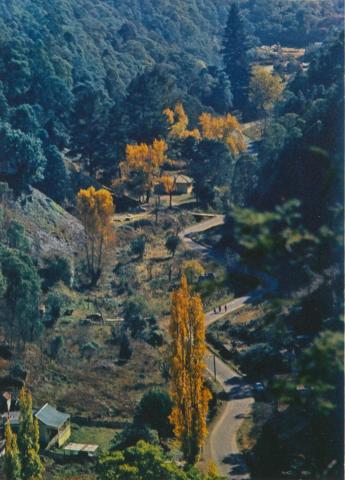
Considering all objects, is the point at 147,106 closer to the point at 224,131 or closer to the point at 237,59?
the point at 224,131

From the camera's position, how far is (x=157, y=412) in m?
33.3

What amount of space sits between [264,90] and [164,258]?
36.5 metres

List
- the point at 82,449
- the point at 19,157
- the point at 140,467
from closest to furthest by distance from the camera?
the point at 140,467, the point at 82,449, the point at 19,157

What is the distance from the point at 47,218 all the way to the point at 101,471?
30.5m

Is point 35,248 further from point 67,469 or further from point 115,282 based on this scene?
point 67,469

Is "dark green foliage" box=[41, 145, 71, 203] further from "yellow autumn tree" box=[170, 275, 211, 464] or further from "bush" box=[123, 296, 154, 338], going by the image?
"yellow autumn tree" box=[170, 275, 211, 464]

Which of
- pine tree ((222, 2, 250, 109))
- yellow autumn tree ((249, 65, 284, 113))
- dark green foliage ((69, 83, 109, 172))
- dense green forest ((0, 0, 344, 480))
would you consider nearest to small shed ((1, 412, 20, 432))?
dense green forest ((0, 0, 344, 480))

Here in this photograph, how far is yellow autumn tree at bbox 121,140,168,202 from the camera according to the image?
63656 mm

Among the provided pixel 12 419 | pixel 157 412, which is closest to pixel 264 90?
pixel 12 419

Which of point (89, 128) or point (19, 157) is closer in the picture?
point (19, 157)

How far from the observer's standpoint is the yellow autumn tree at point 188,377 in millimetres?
30578

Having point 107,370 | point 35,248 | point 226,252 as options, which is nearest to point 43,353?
point 107,370

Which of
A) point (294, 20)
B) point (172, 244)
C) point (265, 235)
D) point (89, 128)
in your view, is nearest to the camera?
point (265, 235)

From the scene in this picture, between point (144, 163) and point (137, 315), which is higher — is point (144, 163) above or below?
above
